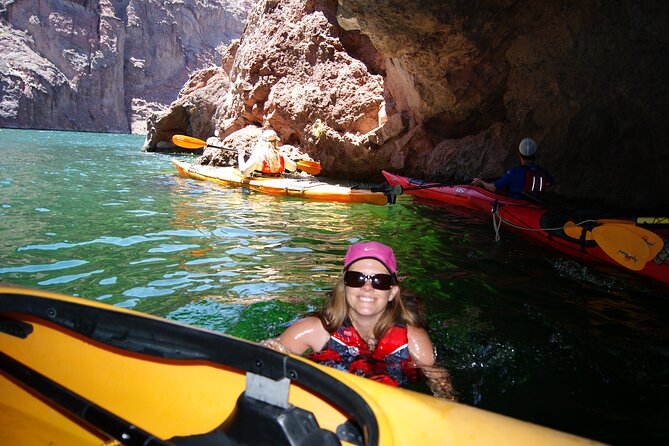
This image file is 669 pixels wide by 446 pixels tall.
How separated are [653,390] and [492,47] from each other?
757 cm

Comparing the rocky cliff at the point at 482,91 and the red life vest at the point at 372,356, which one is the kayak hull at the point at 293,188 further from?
the red life vest at the point at 372,356

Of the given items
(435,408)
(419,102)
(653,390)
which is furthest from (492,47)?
(435,408)

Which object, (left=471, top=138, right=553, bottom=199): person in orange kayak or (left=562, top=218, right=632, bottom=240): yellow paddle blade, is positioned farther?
(left=471, top=138, right=553, bottom=199): person in orange kayak

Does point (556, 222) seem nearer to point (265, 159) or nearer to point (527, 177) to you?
point (527, 177)

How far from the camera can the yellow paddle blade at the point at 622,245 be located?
434cm

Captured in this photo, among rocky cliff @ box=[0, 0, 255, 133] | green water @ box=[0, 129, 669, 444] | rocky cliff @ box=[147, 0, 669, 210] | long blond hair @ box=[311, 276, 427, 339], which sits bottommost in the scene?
green water @ box=[0, 129, 669, 444]

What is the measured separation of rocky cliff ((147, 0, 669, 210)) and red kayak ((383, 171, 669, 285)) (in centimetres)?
243

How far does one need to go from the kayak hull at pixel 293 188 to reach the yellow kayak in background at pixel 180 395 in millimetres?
6508

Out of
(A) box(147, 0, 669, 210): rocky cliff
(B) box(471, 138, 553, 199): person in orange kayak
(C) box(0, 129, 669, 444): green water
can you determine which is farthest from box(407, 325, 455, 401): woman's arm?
(A) box(147, 0, 669, 210): rocky cliff

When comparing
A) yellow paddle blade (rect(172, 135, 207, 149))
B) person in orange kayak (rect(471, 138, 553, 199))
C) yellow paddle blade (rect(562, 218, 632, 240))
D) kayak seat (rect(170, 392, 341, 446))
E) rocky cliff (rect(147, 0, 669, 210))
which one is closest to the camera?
kayak seat (rect(170, 392, 341, 446))

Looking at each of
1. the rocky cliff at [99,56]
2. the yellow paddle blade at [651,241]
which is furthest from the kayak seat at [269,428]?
the rocky cliff at [99,56]

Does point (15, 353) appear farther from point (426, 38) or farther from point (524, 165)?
point (426, 38)

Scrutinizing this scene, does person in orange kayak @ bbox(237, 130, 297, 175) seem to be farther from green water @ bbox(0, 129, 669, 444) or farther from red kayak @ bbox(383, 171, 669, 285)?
red kayak @ bbox(383, 171, 669, 285)

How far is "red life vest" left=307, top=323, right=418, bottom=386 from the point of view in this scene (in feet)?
8.13
